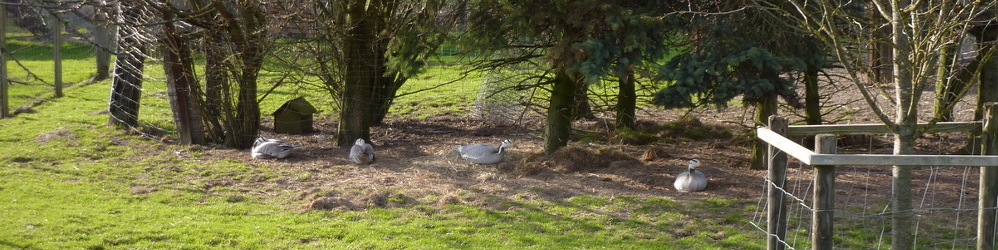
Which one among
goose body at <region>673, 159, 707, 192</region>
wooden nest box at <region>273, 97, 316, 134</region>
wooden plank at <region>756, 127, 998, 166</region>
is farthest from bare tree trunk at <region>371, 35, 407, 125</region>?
wooden plank at <region>756, 127, 998, 166</region>

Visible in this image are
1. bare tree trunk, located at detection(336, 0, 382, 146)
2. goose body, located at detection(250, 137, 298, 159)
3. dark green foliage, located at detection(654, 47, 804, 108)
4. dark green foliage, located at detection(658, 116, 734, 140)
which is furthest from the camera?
dark green foliage, located at detection(658, 116, 734, 140)

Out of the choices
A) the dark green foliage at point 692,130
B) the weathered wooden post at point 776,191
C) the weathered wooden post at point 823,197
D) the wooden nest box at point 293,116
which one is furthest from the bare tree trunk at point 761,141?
the wooden nest box at point 293,116

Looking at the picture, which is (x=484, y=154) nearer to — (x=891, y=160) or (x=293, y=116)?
(x=293, y=116)

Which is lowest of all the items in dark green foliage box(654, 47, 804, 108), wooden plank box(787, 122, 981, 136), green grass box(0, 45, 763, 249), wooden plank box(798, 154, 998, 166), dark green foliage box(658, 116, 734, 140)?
green grass box(0, 45, 763, 249)

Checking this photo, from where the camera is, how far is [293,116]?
12680 mm

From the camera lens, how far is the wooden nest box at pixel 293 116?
12.7 meters

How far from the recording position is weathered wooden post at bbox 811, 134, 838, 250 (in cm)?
453

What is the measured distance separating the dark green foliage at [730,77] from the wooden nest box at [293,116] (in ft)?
20.2

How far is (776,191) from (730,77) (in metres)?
2.85

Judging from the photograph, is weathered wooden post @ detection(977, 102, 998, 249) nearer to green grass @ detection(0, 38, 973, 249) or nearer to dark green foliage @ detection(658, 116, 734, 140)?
green grass @ detection(0, 38, 973, 249)

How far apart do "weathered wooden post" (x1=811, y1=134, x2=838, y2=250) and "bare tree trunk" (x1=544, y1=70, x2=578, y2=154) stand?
569 cm

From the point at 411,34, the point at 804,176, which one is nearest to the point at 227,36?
the point at 411,34

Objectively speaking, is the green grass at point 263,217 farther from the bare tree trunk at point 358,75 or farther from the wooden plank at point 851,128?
the bare tree trunk at point 358,75

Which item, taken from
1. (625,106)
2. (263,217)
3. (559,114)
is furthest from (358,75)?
(263,217)
